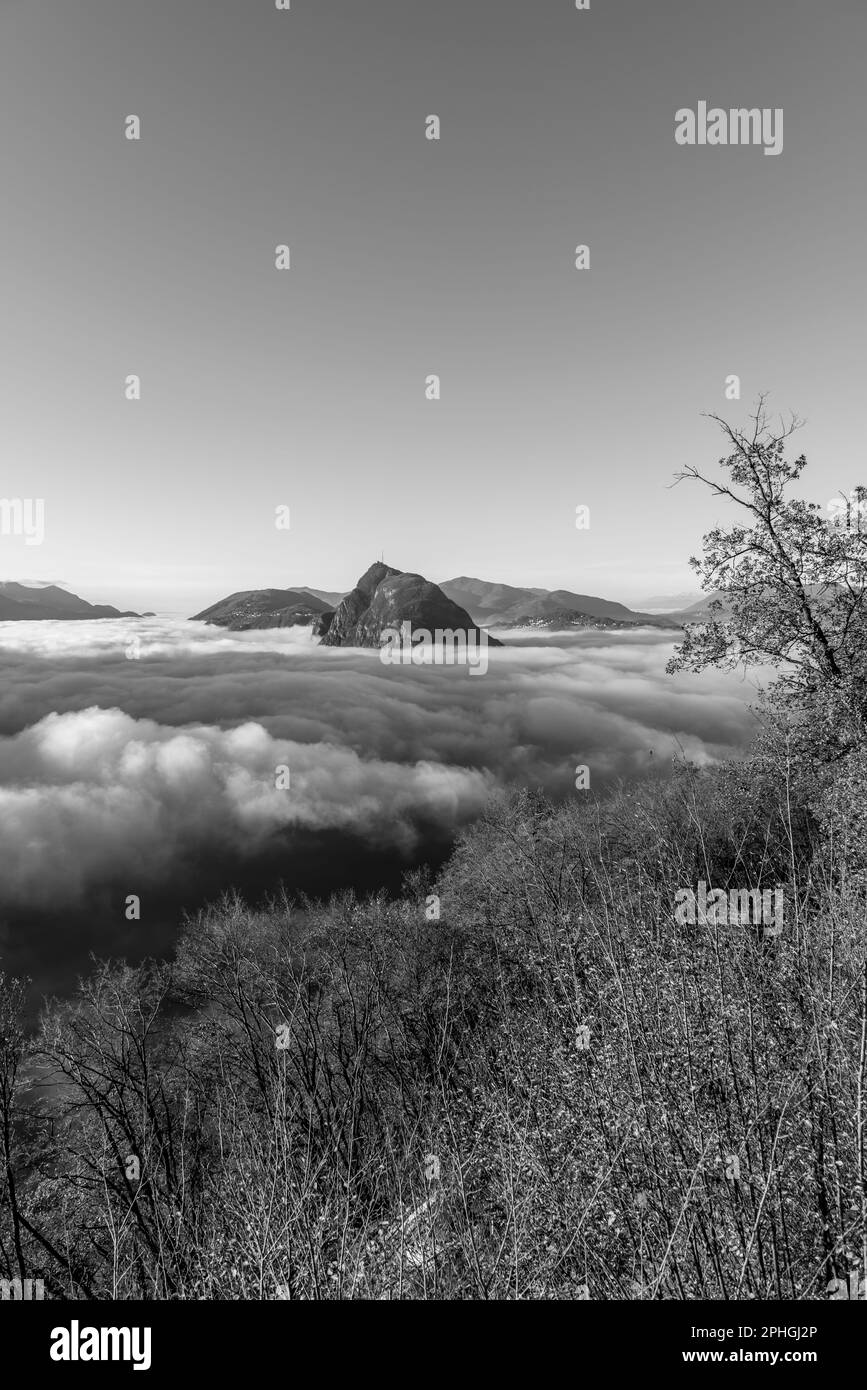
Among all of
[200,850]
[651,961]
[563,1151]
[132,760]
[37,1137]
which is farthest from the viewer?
[132,760]

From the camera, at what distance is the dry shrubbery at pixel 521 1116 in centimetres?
701

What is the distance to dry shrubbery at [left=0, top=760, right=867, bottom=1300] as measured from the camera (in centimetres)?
701

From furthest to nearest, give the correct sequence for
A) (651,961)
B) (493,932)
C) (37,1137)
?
(493,932)
(37,1137)
(651,961)

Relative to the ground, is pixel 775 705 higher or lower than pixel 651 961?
higher

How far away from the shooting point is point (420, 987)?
Result: 1167 inches

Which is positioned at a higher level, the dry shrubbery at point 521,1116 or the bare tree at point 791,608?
the bare tree at point 791,608

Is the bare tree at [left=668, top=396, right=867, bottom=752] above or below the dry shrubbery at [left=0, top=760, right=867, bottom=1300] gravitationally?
above

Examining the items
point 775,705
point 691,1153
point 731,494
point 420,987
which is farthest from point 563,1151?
point 420,987

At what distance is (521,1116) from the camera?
40.9 ft

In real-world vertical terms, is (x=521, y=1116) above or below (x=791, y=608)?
below

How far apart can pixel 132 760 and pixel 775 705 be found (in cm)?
20251
